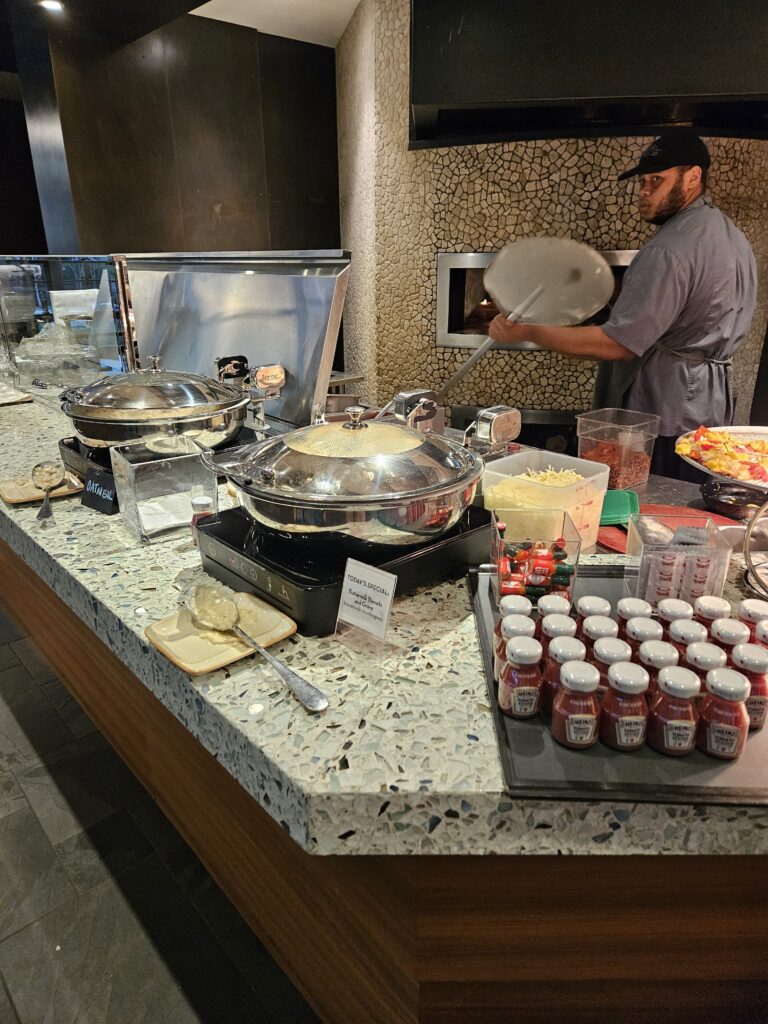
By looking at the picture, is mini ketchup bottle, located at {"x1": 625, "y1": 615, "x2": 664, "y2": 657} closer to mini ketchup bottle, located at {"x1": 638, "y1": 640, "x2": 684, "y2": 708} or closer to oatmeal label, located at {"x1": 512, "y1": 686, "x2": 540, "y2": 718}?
mini ketchup bottle, located at {"x1": 638, "y1": 640, "x2": 684, "y2": 708}

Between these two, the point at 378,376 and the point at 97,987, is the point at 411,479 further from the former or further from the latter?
the point at 378,376

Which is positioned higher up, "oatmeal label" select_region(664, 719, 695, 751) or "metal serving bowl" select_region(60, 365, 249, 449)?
"metal serving bowl" select_region(60, 365, 249, 449)

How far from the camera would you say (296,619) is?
83 cm

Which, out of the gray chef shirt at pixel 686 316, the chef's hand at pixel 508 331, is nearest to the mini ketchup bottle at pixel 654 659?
the gray chef shirt at pixel 686 316

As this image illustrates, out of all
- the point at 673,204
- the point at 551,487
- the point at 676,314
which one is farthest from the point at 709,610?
the point at 673,204

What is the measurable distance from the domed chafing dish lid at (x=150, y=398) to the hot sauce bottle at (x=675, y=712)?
966 mm

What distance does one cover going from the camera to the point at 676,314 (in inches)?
77.9

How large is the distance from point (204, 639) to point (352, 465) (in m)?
0.29

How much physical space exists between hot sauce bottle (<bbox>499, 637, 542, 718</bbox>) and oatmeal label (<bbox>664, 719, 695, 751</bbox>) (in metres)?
0.13

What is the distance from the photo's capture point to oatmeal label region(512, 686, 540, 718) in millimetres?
663

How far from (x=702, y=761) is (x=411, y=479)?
0.45 metres

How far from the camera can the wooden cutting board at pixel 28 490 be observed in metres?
1.29

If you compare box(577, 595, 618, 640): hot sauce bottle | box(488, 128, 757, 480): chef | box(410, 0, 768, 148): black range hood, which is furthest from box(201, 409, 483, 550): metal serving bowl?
box(410, 0, 768, 148): black range hood

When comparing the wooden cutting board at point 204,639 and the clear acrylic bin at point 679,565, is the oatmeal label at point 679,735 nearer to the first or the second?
the clear acrylic bin at point 679,565
